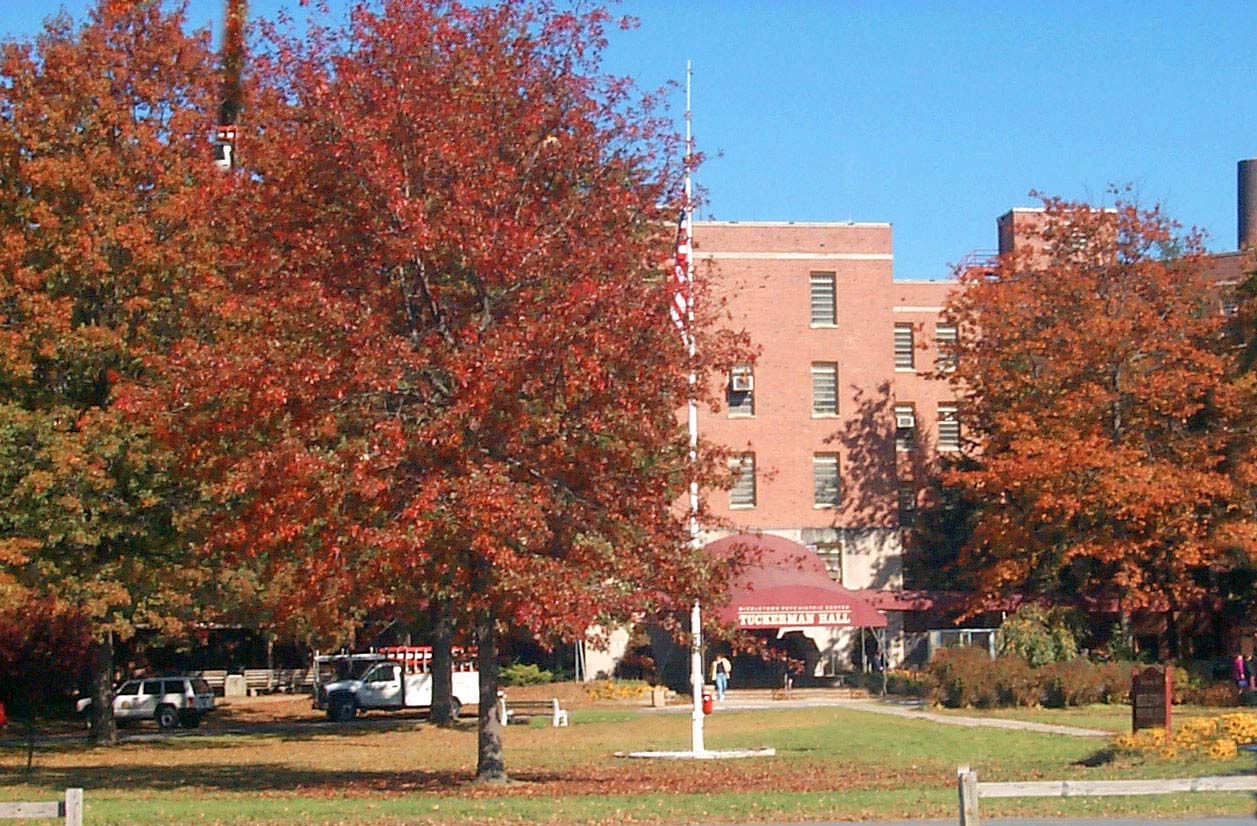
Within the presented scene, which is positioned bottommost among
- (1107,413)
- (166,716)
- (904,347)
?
(166,716)

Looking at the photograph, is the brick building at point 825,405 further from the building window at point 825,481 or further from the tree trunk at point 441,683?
the tree trunk at point 441,683

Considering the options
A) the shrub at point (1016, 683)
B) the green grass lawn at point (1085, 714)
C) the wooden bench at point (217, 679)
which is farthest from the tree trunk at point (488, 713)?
the wooden bench at point (217, 679)

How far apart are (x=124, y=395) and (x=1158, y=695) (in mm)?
17349

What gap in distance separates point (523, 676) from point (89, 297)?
28319 mm

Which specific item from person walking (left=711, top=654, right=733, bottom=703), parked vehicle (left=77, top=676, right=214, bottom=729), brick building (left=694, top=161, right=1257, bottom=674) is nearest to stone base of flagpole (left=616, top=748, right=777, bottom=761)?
Result: person walking (left=711, top=654, right=733, bottom=703)

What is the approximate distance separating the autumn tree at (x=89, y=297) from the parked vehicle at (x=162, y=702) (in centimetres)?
1524

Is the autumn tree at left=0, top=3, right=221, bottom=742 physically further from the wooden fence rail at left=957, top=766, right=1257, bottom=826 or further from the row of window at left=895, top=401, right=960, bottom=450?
the row of window at left=895, top=401, right=960, bottom=450

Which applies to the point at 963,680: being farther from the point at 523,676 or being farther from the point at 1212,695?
the point at 523,676

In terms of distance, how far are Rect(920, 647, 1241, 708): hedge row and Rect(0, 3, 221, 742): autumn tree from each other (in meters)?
21.5

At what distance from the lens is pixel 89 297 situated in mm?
33281

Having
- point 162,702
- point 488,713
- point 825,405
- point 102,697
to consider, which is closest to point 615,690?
point 162,702

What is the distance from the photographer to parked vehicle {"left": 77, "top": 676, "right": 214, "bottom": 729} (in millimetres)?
49156

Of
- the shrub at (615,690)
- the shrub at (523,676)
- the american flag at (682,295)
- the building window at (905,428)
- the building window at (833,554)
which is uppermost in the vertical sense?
the building window at (905,428)

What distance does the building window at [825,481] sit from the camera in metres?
61.9
